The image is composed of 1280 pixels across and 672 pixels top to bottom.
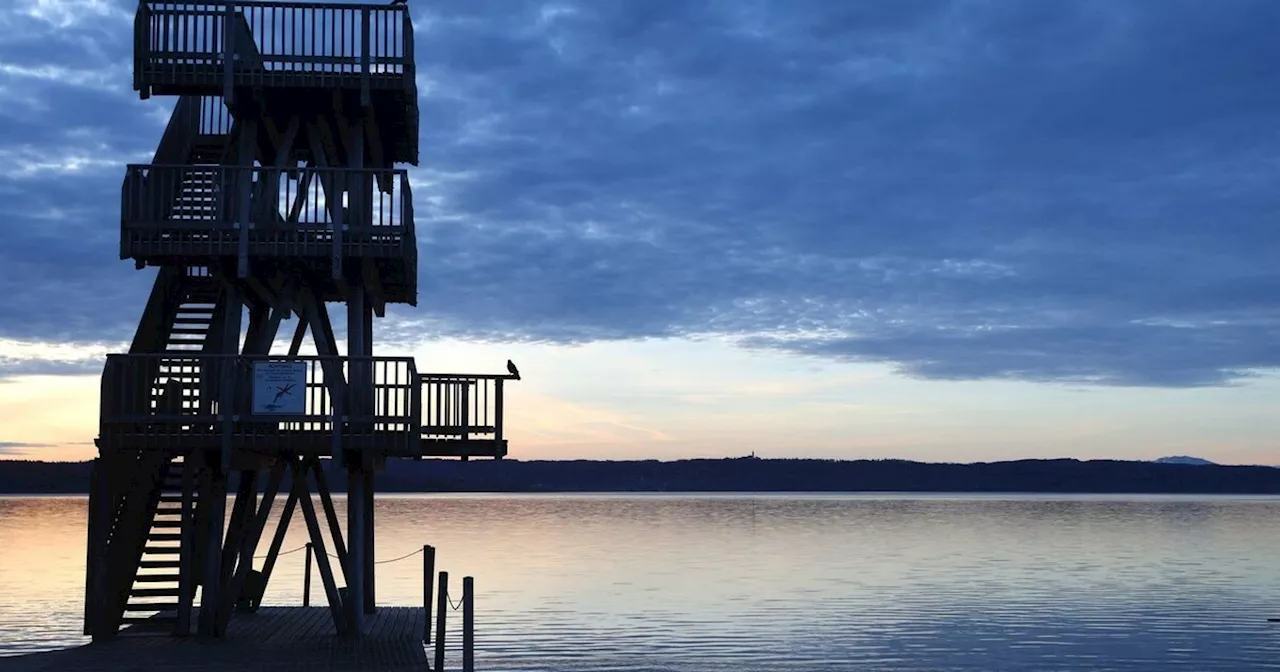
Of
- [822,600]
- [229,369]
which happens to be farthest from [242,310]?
[822,600]

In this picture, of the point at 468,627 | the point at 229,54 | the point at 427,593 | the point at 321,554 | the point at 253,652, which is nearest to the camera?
the point at 253,652

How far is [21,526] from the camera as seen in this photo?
418ft

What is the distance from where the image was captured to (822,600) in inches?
2014

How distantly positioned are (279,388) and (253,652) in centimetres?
444

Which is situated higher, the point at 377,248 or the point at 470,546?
the point at 377,248

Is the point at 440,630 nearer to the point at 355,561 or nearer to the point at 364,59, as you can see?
the point at 355,561

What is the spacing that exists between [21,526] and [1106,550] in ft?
301

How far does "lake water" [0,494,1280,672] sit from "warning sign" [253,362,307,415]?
1007cm

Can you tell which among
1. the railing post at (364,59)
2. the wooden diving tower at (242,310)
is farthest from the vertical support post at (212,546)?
the railing post at (364,59)

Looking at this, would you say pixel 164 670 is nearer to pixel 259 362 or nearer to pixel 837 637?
pixel 259 362

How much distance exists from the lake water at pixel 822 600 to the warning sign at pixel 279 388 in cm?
1007

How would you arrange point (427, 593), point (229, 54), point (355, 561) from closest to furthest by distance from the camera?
point (229, 54), point (355, 561), point (427, 593)

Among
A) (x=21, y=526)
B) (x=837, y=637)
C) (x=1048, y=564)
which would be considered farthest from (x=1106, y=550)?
(x=21, y=526)

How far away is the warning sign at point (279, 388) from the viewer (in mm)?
24875
